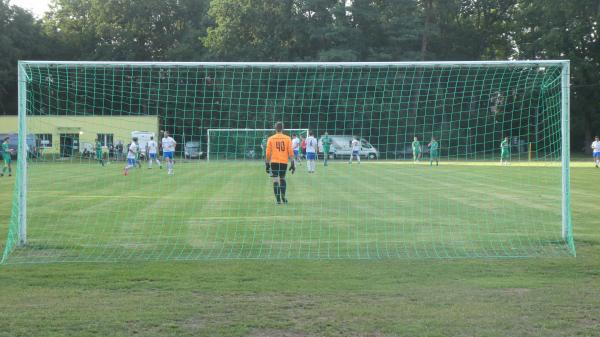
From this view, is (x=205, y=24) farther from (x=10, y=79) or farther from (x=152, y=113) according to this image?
(x=152, y=113)

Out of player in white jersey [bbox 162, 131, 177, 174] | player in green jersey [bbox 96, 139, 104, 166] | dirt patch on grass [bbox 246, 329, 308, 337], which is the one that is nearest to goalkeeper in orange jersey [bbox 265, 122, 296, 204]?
dirt patch on grass [bbox 246, 329, 308, 337]

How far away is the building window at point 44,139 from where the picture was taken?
18.7 meters

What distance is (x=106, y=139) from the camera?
27.9 m

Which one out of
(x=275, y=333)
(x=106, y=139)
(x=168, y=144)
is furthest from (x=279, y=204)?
(x=106, y=139)

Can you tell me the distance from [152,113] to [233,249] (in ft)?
62.6

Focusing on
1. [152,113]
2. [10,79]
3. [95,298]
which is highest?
[10,79]

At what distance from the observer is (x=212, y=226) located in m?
11.5

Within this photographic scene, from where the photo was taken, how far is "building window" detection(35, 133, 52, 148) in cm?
1875

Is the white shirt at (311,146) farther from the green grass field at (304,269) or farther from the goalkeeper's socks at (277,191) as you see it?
the goalkeeper's socks at (277,191)

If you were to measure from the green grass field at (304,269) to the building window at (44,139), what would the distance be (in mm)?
3232

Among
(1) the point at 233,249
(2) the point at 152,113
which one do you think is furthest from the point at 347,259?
(2) the point at 152,113

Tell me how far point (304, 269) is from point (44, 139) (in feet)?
45.9

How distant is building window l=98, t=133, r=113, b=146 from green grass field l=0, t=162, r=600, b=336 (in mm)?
11362

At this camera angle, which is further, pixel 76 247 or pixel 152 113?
pixel 152 113
